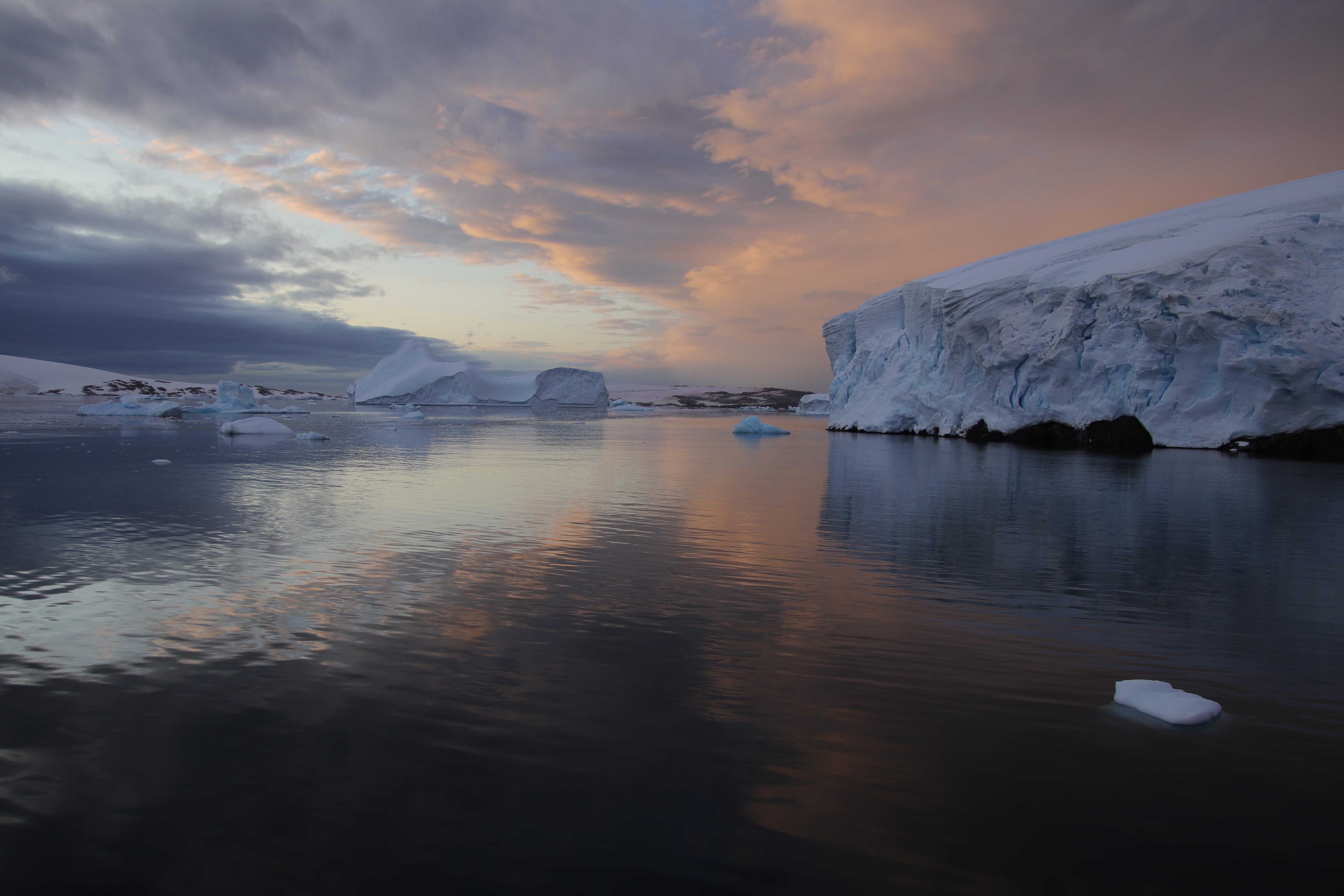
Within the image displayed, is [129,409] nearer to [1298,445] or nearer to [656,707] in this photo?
[656,707]

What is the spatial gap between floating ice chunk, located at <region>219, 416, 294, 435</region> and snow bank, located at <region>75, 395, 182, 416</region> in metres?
17.6

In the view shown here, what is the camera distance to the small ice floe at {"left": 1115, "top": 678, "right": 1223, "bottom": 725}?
3.45m

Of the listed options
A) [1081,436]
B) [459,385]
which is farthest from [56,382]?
[1081,436]

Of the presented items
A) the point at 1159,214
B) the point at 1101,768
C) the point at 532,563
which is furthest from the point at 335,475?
the point at 1159,214

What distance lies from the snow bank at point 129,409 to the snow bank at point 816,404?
55326 mm

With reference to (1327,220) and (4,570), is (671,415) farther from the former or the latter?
(4,570)

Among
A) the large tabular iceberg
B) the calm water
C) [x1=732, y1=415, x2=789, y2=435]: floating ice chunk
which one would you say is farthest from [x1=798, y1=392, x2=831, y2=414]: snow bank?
the calm water

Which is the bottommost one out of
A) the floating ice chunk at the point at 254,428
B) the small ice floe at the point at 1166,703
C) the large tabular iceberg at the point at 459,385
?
the small ice floe at the point at 1166,703

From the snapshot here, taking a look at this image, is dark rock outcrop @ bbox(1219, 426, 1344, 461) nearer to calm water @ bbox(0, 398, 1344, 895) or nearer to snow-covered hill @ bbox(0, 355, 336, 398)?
calm water @ bbox(0, 398, 1344, 895)

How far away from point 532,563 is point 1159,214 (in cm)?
3296

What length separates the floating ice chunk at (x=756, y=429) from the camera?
3272cm

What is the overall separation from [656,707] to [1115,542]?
21.7 ft

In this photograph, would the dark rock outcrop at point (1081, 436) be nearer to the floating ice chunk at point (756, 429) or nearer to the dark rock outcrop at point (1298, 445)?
the dark rock outcrop at point (1298, 445)

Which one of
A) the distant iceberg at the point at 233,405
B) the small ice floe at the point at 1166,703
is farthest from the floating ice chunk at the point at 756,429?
the distant iceberg at the point at 233,405
